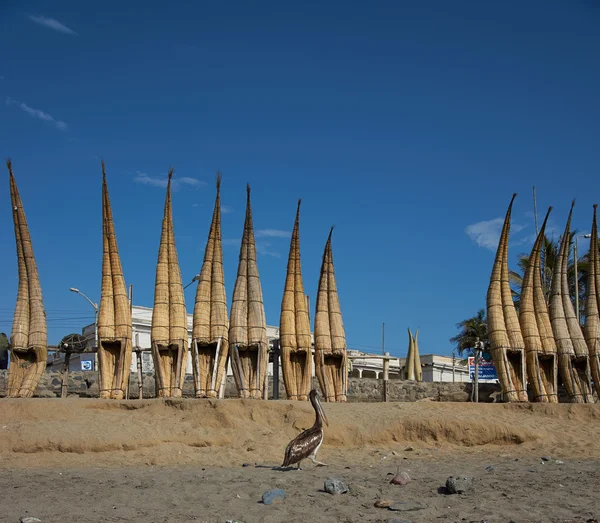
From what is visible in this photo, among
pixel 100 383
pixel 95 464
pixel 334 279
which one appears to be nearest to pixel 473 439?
pixel 334 279

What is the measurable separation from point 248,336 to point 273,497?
9341 millimetres

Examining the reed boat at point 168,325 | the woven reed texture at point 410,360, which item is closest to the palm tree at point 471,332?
the woven reed texture at point 410,360

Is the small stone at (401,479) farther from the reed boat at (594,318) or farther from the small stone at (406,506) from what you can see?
the reed boat at (594,318)

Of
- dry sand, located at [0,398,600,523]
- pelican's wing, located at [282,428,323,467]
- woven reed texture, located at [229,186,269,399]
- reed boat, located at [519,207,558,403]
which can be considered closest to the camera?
dry sand, located at [0,398,600,523]

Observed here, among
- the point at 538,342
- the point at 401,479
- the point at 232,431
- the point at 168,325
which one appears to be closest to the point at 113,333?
the point at 168,325

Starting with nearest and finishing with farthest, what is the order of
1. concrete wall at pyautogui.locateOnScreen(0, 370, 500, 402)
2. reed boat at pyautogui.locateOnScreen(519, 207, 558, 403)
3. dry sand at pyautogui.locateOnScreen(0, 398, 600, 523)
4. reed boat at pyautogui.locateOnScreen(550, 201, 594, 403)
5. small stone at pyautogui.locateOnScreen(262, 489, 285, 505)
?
dry sand at pyautogui.locateOnScreen(0, 398, 600, 523) < small stone at pyautogui.locateOnScreen(262, 489, 285, 505) < reed boat at pyautogui.locateOnScreen(519, 207, 558, 403) < reed boat at pyautogui.locateOnScreen(550, 201, 594, 403) < concrete wall at pyautogui.locateOnScreen(0, 370, 500, 402)

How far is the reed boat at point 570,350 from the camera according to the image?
22.0 metres

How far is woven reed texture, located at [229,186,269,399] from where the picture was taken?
62.4 ft

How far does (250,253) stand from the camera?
20.2m

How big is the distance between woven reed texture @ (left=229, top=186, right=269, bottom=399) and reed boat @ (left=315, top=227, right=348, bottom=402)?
169 cm

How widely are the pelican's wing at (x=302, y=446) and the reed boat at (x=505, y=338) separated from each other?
31.3 ft

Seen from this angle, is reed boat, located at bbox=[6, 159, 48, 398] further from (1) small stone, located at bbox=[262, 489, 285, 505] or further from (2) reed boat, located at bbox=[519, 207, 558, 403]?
(2) reed boat, located at bbox=[519, 207, 558, 403]

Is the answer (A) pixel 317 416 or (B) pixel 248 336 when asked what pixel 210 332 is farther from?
(A) pixel 317 416

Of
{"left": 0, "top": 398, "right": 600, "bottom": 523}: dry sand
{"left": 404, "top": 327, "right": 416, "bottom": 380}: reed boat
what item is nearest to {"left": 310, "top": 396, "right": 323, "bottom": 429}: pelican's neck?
{"left": 0, "top": 398, "right": 600, "bottom": 523}: dry sand
